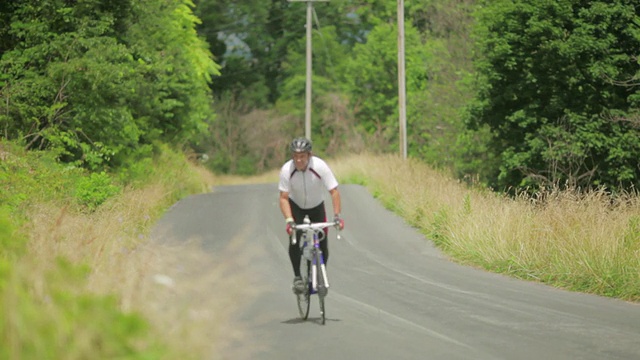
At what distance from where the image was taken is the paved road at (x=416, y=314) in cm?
1045

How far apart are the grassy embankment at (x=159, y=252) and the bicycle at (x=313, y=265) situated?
1900mm

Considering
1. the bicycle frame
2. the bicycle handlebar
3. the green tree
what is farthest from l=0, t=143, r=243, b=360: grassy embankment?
the green tree

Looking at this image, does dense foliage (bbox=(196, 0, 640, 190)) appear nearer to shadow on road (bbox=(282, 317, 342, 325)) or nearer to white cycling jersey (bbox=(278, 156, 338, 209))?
white cycling jersey (bbox=(278, 156, 338, 209))

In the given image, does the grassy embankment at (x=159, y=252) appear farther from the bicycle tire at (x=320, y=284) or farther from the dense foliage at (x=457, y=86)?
the dense foliage at (x=457, y=86)

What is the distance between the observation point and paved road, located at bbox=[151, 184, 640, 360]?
10.5 m

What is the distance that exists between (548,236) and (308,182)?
616cm

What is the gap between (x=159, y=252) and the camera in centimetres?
791

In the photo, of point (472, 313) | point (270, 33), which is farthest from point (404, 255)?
point (270, 33)

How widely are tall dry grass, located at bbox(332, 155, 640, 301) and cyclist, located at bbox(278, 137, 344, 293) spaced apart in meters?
4.51

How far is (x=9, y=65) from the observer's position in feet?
87.7

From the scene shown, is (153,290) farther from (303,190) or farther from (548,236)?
(548,236)

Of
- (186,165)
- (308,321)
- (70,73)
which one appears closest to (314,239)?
(308,321)

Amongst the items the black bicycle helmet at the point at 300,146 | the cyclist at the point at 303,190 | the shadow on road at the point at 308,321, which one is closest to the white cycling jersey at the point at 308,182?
the cyclist at the point at 303,190

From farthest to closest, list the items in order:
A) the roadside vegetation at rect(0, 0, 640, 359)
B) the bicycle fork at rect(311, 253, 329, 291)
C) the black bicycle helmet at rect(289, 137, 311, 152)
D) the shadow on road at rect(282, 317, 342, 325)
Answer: the shadow on road at rect(282, 317, 342, 325), the bicycle fork at rect(311, 253, 329, 291), the black bicycle helmet at rect(289, 137, 311, 152), the roadside vegetation at rect(0, 0, 640, 359)
